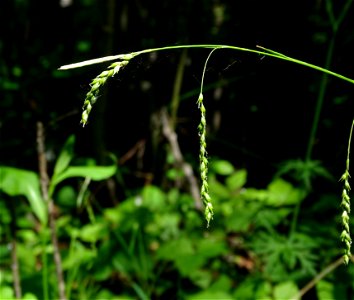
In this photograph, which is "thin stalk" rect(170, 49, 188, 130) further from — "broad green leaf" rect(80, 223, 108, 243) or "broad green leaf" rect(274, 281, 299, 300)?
"broad green leaf" rect(274, 281, 299, 300)

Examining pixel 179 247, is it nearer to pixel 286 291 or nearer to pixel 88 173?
pixel 286 291

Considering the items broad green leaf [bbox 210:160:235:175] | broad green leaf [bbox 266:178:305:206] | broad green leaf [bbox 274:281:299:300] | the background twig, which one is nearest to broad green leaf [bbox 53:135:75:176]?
broad green leaf [bbox 274:281:299:300]

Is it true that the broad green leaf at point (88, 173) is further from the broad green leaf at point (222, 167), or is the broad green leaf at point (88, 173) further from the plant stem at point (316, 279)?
the broad green leaf at point (222, 167)

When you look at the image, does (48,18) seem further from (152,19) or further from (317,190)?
(317,190)

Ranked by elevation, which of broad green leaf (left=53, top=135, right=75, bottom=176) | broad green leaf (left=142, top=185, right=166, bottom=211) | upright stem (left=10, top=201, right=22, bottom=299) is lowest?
broad green leaf (left=142, top=185, right=166, bottom=211)

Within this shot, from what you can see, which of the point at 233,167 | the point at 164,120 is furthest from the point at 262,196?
the point at 164,120

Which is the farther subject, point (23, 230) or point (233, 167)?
point (233, 167)
